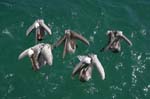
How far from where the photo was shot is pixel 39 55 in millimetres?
31734

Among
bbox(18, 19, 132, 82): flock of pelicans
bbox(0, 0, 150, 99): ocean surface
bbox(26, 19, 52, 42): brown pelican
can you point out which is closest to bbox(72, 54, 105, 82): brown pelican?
bbox(18, 19, 132, 82): flock of pelicans

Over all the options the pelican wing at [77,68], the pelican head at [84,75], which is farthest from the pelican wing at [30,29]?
the pelican head at [84,75]

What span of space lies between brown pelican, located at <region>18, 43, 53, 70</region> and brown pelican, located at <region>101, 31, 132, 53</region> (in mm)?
4668

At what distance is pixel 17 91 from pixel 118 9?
12834 millimetres

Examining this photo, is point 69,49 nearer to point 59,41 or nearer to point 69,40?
point 69,40

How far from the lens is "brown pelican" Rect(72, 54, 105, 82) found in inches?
1202

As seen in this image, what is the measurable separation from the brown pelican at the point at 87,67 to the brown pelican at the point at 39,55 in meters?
1.94

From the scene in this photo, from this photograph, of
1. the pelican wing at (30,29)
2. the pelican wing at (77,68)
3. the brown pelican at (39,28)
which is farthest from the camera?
the brown pelican at (39,28)

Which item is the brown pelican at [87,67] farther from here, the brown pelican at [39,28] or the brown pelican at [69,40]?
the brown pelican at [39,28]

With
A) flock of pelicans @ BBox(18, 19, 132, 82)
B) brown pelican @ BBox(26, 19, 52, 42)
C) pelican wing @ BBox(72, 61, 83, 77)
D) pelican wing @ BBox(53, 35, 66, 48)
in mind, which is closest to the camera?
pelican wing @ BBox(72, 61, 83, 77)

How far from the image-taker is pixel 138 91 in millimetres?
32000

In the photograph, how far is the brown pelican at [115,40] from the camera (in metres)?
33.8

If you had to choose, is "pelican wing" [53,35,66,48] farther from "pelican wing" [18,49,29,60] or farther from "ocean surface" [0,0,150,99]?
"pelican wing" [18,49,29,60]

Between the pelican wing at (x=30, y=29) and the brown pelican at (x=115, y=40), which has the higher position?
the pelican wing at (x=30, y=29)
